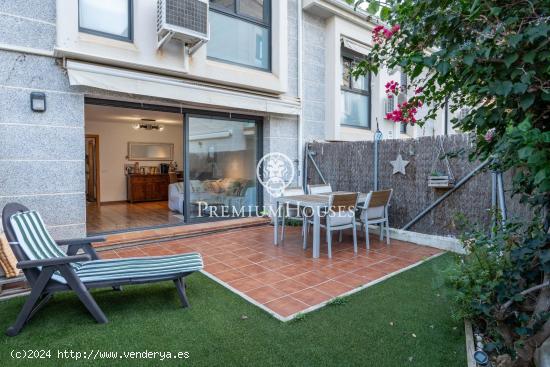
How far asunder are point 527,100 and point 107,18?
6.06 metres

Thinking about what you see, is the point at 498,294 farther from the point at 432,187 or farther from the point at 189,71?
the point at 189,71

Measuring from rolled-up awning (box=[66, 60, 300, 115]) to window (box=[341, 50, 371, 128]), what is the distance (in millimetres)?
2224

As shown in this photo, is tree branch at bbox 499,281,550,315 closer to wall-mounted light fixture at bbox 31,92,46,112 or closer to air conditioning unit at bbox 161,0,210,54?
air conditioning unit at bbox 161,0,210,54

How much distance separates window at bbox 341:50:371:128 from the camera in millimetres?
8969

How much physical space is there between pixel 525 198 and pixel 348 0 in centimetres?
175

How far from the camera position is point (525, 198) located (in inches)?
79.8

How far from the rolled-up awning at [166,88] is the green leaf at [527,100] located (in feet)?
17.2

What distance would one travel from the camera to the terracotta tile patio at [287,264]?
3.65 m

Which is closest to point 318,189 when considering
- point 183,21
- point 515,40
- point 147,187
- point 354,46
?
point 183,21

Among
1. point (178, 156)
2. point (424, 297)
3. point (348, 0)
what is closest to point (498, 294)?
point (424, 297)

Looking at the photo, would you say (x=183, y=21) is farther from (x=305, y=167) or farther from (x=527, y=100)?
(x=527, y=100)

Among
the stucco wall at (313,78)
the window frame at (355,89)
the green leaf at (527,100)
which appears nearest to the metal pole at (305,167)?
the stucco wall at (313,78)

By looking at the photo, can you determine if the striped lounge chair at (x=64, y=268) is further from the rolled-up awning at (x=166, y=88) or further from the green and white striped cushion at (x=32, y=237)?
the rolled-up awning at (x=166, y=88)

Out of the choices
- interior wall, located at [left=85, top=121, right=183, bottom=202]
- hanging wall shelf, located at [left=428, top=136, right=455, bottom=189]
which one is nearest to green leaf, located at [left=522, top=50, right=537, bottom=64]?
hanging wall shelf, located at [left=428, top=136, right=455, bottom=189]
